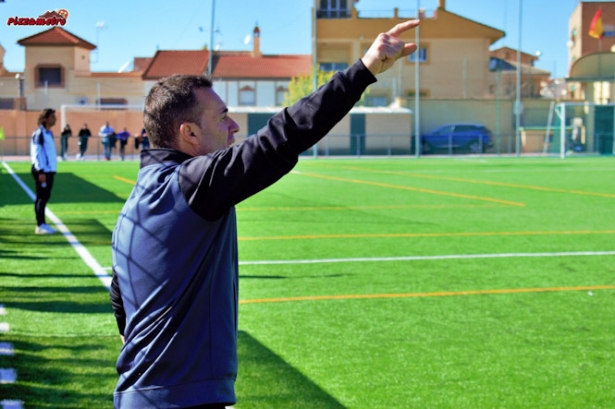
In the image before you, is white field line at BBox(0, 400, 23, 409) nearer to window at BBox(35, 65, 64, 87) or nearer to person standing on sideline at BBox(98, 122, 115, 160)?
person standing on sideline at BBox(98, 122, 115, 160)

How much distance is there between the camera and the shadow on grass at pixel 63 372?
565cm

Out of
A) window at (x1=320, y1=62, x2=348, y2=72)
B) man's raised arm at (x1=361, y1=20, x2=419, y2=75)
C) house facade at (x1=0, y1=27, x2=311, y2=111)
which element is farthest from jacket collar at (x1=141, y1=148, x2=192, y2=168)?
window at (x1=320, y1=62, x2=348, y2=72)

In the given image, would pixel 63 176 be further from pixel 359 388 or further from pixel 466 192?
pixel 359 388

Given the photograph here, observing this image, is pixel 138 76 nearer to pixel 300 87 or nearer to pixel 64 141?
pixel 300 87

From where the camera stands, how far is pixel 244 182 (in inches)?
109

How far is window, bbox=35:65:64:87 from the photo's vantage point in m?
61.9

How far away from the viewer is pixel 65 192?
23078 millimetres

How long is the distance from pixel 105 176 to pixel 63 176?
4.28ft

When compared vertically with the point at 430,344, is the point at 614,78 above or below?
above

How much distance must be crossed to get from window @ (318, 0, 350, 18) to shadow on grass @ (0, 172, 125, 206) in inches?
1586

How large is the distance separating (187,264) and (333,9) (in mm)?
65409

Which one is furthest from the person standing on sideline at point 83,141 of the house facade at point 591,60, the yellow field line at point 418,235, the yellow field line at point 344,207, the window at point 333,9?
the yellow field line at point 418,235

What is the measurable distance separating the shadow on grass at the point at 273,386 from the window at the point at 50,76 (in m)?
57.0

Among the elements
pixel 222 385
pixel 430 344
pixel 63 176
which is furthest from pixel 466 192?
pixel 222 385
